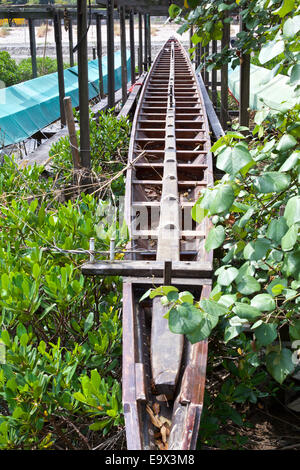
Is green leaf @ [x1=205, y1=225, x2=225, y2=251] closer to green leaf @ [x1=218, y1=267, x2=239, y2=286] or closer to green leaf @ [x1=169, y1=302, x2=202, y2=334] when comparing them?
green leaf @ [x1=218, y1=267, x2=239, y2=286]

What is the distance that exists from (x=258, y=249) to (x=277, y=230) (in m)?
0.12

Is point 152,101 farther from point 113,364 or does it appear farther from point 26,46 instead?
point 26,46

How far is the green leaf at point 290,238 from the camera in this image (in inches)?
66.2

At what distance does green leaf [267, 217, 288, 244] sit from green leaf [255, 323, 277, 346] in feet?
1.00

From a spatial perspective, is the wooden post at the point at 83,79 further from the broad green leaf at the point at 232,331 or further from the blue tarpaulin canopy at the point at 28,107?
the broad green leaf at the point at 232,331

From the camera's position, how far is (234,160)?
177cm

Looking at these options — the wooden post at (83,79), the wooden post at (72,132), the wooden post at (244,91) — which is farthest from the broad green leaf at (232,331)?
the wooden post at (244,91)

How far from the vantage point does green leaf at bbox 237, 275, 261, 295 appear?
6.51ft

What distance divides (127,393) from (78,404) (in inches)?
13.4

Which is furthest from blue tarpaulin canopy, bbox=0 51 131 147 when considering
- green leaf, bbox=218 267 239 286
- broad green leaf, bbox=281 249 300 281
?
broad green leaf, bbox=281 249 300 281

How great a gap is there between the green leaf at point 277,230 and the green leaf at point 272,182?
11 centimetres

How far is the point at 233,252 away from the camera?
2309mm

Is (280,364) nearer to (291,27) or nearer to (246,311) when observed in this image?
(246,311)

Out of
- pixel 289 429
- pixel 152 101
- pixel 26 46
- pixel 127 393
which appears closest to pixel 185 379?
pixel 127 393
